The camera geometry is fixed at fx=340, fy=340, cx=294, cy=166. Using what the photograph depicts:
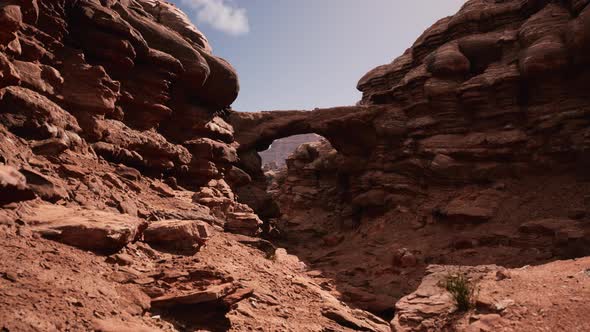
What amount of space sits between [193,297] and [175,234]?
2621mm

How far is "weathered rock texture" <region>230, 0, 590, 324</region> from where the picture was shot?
15.2m

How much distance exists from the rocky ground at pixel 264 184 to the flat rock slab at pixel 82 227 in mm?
32

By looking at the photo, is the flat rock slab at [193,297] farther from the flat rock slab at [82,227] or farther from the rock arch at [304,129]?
the rock arch at [304,129]

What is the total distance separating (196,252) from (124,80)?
8769mm

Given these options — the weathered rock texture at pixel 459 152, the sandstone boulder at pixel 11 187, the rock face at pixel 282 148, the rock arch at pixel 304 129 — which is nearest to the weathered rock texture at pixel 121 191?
the sandstone boulder at pixel 11 187

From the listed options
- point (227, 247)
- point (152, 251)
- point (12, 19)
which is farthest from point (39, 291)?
point (12, 19)

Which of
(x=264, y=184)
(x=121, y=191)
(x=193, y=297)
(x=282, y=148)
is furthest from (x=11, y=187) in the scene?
(x=282, y=148)

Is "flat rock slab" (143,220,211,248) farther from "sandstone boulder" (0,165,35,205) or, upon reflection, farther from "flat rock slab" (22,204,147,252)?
"sandstone boulder" (0,165,35,205)

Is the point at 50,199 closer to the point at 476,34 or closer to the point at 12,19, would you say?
the point at 12,19

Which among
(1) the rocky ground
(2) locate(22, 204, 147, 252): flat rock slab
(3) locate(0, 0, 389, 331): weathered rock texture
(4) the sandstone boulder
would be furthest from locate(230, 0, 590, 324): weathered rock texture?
(4) the sandstone boulder

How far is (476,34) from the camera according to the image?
67.4 feet

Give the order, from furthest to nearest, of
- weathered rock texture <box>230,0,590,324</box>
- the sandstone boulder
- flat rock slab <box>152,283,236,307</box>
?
weathered rock texture <box>230,0,590,324</box>, flat rock slab <box>152,283,236,307</box>, the sandstone boulder

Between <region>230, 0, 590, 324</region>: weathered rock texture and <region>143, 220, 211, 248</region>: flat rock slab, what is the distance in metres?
6.05

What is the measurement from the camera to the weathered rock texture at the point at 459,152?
15219 mm
